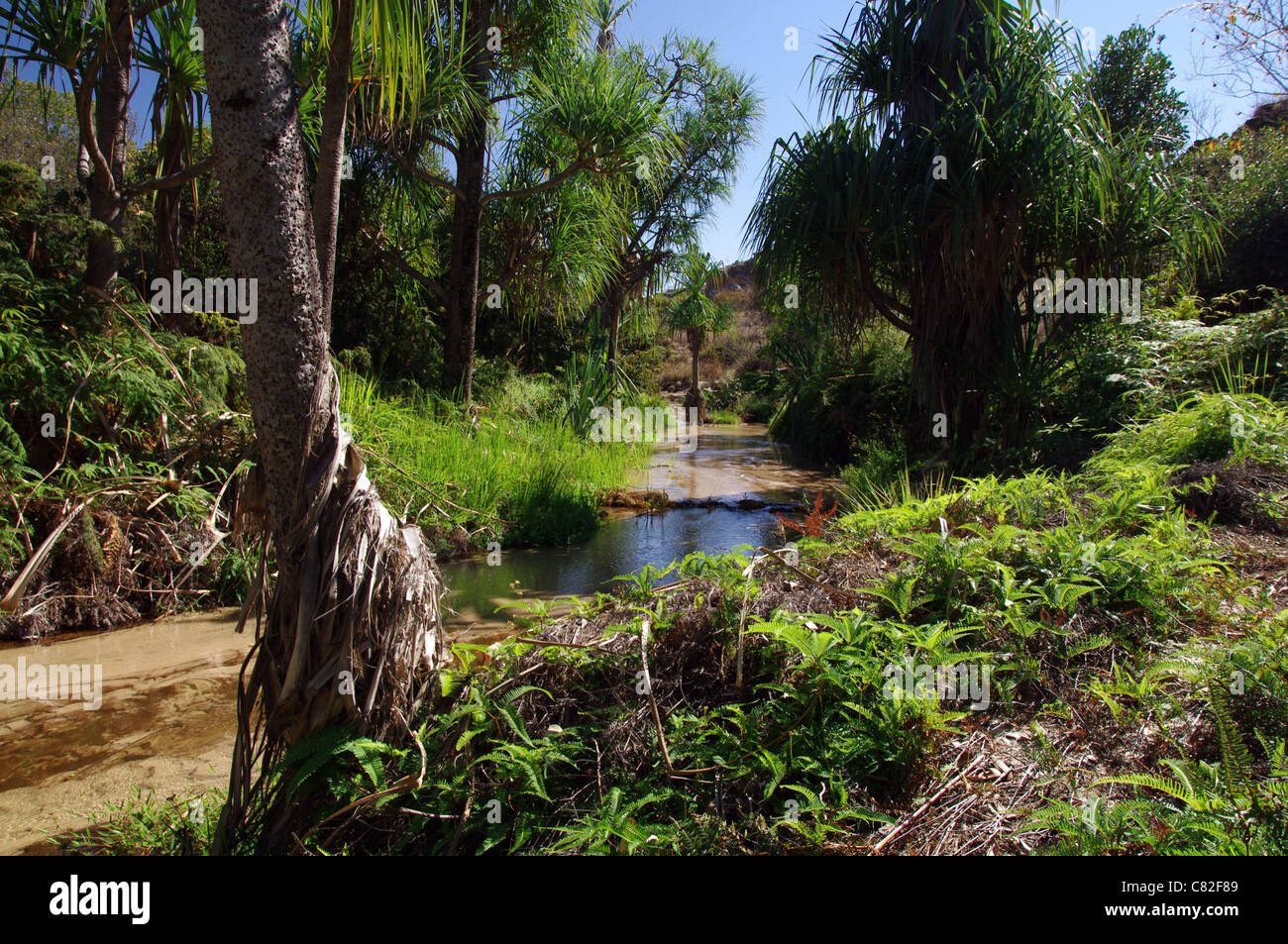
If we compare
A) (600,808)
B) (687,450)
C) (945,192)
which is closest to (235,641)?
(600,808)

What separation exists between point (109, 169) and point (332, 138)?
4.04 metres

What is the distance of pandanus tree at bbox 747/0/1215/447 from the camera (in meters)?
6.29

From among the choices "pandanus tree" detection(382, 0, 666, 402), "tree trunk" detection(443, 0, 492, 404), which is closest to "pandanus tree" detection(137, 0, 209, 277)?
"pandanus tree" detection(382, 0, 666, 402)

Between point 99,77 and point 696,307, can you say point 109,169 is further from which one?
point 696,307

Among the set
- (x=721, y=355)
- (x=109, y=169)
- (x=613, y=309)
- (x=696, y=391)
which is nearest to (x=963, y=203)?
(x=109, y=169)

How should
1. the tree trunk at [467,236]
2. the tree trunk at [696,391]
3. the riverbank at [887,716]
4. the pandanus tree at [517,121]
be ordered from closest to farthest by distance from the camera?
1. the riverbank at [887,716]
2. the pandanus tree at [517,121]
3. the tree trunk at [467,236]
4. the tree trunk at [696,391]

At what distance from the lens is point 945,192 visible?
6516mm

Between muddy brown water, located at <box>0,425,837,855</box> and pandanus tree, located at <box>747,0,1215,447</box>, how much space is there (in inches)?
108

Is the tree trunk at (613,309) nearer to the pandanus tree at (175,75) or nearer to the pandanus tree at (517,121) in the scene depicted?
the pandanus tree at (517,121)

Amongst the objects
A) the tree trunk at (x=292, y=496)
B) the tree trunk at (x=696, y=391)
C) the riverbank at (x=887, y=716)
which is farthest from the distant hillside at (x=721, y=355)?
the tree trunk at (x=292, y=496)

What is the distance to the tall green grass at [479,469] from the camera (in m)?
5.79

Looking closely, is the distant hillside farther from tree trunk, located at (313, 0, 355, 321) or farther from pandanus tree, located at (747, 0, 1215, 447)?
tree trunk, located at (313, 0, 355, 321)

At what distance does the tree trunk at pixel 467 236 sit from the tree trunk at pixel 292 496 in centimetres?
659

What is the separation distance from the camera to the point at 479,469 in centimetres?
653
